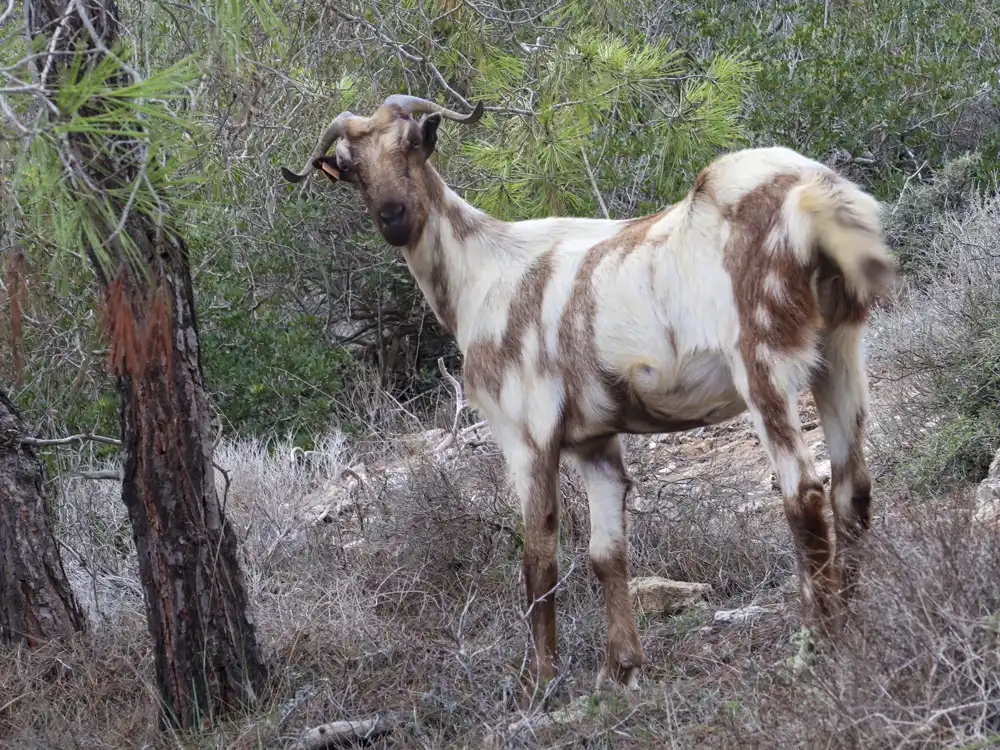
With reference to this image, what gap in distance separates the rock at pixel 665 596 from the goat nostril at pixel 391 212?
2.08 m

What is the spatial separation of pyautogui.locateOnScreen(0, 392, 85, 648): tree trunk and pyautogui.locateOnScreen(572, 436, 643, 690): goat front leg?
8.87 feet

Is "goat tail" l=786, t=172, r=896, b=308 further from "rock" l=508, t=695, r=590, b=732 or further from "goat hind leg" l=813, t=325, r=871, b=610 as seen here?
"rock" l=508, t=695, r=590, b=732

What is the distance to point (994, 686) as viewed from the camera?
134 inches

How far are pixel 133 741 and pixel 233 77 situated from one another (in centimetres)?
278

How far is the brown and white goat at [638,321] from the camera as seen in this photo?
4.69m

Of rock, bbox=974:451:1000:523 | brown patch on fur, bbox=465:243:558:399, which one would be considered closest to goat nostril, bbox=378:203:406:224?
brown patch on fur, bbox=465:243:558:399

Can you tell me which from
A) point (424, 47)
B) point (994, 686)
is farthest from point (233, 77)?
point (424, 47)

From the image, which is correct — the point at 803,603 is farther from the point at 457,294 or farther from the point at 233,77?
the point at 233,77

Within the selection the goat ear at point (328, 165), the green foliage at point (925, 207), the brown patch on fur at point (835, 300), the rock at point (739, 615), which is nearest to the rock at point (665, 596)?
the rock at point (739, 615)

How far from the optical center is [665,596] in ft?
20.8

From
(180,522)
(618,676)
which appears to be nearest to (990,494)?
(618,676)

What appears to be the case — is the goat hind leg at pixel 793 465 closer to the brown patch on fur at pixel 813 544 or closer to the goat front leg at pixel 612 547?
the brown patch on fur at pixel 813 544

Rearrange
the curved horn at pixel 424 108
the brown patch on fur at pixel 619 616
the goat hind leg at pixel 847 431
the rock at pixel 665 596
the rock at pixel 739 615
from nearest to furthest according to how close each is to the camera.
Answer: the goat hind leg at pixel 847 431 < the brown patch on fur at pixel 619 616 < the rock at pixel 739 615 < the curved horn at pixel 424 108 < the rock at pixel 665 596

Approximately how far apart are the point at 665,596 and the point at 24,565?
125 inches
